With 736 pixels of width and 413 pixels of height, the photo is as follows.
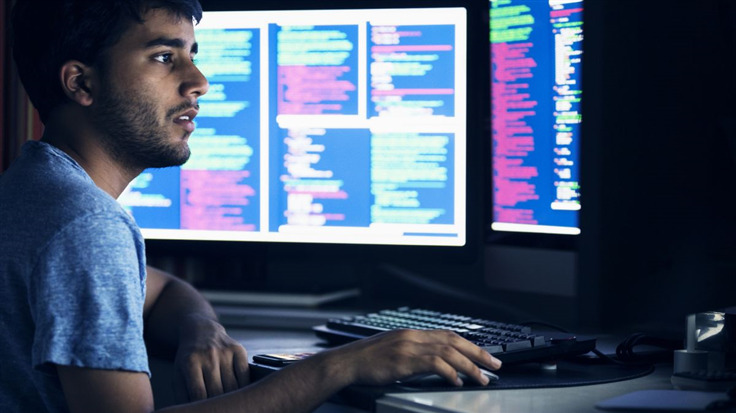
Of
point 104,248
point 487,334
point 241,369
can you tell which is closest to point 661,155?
point 487,334

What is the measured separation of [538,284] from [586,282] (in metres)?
0.08

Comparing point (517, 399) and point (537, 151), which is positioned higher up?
A: point (537, 151)

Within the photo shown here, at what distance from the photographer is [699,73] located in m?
Result: 1.12

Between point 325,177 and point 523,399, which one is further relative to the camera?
point 325,177

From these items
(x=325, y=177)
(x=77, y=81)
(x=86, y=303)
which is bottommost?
(x=86, y=303)

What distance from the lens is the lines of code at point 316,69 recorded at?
1355 millimetres

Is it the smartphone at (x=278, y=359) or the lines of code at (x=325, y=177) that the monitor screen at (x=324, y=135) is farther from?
the smartphone at (x=278, y=359)

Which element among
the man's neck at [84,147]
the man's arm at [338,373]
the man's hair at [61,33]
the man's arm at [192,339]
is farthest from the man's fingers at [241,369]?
the man's hair at [61,33]

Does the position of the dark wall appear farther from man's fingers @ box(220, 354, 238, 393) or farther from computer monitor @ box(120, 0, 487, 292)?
man's fingers @ box(220, 354, 238, 393)

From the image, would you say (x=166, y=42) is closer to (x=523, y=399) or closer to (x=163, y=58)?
(x=163, y=58)

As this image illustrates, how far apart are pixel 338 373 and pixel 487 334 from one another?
22 centimetres

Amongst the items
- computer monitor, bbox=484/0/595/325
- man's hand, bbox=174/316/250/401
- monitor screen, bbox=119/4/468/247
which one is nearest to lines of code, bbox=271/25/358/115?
monitor screen, bbox=119/4/468/247

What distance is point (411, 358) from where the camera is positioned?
2.88ft

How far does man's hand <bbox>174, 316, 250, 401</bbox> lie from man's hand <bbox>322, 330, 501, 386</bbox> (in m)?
0.16
